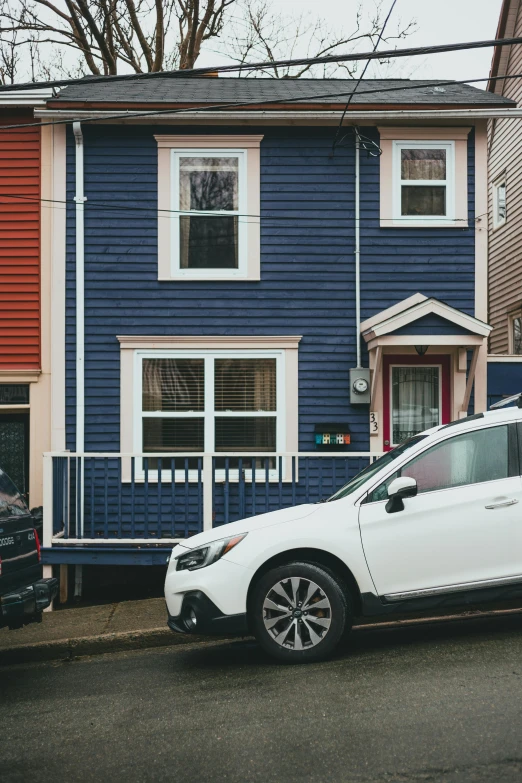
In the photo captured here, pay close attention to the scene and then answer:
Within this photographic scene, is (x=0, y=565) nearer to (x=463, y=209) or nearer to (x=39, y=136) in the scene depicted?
(x=39, y=136)

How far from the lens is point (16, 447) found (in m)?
11.4

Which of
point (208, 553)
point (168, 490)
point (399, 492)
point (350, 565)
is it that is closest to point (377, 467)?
point (399, 492)

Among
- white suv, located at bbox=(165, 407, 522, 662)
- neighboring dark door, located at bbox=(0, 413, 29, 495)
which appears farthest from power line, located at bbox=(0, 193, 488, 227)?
white suv, located at bbox=(165, 407, 522, 662)

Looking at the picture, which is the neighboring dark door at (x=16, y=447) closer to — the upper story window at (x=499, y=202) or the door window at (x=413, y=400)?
the door window at (x=413, y=400)

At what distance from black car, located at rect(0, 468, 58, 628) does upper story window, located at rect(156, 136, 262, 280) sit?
5072 millimetres

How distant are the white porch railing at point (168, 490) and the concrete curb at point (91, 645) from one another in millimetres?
1901

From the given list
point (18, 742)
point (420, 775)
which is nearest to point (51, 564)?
point (18, 742)

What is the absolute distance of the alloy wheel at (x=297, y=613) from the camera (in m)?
6.29

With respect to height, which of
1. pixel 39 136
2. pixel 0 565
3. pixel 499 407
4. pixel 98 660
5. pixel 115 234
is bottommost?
pixel 98 660

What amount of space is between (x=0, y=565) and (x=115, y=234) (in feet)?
19.5

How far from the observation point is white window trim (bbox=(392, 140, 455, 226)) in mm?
11266

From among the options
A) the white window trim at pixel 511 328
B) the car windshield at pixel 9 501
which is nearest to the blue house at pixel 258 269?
the car windshield at pixel 9 501

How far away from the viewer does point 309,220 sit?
1128 centimetres

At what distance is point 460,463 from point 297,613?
1704 millimetres
